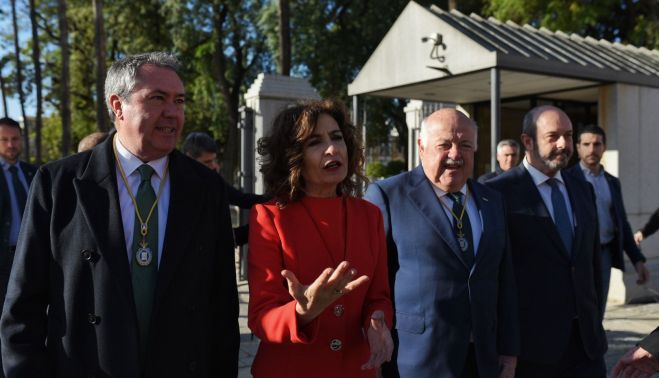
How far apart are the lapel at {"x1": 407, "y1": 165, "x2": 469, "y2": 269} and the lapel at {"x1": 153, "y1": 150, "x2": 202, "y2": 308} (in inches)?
40.7

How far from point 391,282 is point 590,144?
366 cm

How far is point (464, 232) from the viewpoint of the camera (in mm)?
2887

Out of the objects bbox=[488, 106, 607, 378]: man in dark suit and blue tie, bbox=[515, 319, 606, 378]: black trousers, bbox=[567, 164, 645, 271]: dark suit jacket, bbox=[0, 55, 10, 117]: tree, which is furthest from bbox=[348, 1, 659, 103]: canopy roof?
bbox=[0, 55, 10, 117]: tree

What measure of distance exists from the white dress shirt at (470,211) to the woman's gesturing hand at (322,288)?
43.3 inches

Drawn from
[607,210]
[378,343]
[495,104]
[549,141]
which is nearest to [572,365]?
[549,141]

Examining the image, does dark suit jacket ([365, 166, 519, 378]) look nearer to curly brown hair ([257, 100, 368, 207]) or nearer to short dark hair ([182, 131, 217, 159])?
curly brown hair ([257, 100, 368, 207])

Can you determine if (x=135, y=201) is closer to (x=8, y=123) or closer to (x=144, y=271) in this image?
(x=144, y=271)

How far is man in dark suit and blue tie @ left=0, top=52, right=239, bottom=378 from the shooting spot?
2096mm

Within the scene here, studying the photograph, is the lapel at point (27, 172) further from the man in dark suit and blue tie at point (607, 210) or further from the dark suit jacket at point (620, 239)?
the dark suit jacket at point (620, 239)

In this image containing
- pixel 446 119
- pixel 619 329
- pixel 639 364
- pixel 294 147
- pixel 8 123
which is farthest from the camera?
pixel 619 329

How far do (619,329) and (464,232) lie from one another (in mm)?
4939

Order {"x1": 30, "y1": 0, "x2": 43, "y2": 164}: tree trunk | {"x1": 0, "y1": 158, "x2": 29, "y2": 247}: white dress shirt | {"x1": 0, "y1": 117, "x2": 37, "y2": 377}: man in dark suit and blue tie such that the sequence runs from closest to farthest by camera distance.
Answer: {"x1": 0, "y1": 117, "x2": 37, "y2": 377}: man in dark suit and blue tie, {"x1": 0, "y1": 158, "x2": 29, "y2": 247}: white dress shirt, {"x1": 30, "y1": 0, "x2": 43, "y2": 164}: tree trunk

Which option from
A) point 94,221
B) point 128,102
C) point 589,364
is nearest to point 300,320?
point 94,221

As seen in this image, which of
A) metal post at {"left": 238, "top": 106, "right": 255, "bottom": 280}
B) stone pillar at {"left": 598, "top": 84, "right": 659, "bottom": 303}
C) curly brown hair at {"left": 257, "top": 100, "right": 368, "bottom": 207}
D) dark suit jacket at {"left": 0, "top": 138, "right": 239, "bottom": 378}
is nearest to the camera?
dark suit jacket at {"left": 0, "top": 138, "right": 239, "bottom": 378}
